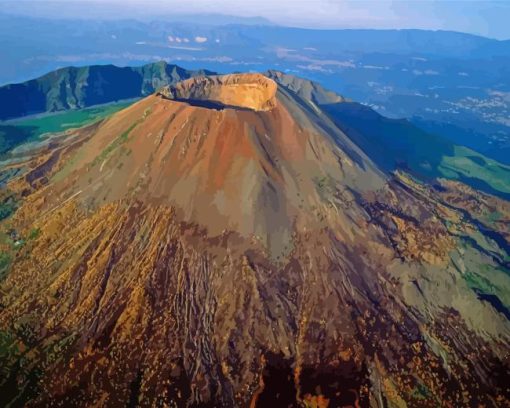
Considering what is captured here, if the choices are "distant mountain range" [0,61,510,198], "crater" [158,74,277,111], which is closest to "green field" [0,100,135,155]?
"distant mountain range" [0,61,510,198]

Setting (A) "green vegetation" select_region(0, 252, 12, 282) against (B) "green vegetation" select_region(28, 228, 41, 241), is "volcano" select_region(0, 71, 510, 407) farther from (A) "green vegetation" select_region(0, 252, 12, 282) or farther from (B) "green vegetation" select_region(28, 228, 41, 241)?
(A) "green vegetation" select_region(0, 252, 12, 282)

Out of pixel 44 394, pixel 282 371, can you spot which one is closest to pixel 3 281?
pixel 44 394

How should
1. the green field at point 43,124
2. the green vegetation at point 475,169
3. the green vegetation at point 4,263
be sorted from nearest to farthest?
the green vegetation at point 4,263 < the green vegetation at point 475,169 < the green field at point 43,124

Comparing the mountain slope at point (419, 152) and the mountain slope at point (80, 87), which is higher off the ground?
the mountain slope at point (419, 152)

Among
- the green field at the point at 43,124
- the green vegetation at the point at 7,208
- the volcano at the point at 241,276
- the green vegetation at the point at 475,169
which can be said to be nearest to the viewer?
the volcano at the point at 241,276

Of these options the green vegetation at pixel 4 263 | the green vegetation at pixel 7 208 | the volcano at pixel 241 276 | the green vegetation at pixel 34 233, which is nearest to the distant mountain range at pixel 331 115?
the volcano at pixel 241 276

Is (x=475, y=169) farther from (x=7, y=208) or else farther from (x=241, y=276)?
(x=7, y=208)

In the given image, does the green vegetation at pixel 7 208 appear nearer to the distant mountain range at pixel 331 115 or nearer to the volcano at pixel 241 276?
the volcano at pixel 241 276
